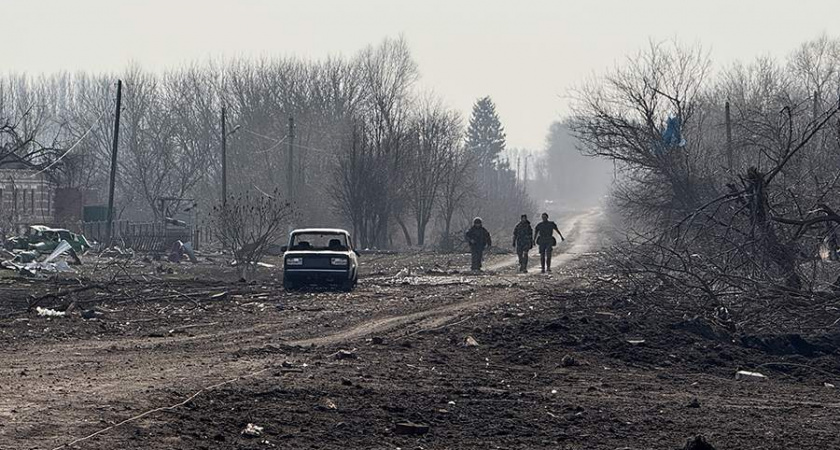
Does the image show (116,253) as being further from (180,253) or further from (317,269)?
(317,269)

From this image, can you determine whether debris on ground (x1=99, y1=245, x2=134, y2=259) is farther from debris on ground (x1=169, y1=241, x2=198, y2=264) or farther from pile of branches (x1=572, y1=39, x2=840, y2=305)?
pile of branches (x1=572, y1=39, x2=840, y2=305)

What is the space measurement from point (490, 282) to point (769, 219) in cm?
Answer: 1235

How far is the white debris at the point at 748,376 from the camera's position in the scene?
42.7ft

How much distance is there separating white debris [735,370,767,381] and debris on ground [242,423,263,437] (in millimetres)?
6006

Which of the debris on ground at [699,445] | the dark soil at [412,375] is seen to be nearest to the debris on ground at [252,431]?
the dark soil at [412,375]

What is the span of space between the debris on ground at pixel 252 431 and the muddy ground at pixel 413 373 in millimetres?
63

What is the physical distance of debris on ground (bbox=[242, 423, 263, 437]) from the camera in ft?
29.3

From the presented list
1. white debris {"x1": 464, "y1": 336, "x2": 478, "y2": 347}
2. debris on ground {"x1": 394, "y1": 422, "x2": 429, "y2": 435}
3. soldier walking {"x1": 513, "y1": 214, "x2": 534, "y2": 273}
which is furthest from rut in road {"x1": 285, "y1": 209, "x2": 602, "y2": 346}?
soldier walking {"x1": 513, "y1": 214, "x2": 534, "y2": 273}

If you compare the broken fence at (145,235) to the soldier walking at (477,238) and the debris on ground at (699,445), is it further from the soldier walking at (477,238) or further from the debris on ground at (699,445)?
the debris on ground at (699,445)

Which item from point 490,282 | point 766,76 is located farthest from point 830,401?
point 766,76

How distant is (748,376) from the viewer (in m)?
13.1

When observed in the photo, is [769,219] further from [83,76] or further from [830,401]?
[83,76]

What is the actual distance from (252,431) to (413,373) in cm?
363

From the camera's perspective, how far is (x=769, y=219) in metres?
16.4
